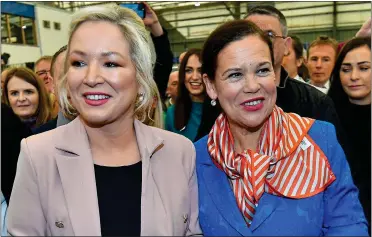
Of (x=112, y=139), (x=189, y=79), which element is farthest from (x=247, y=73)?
(x=189, y=79)

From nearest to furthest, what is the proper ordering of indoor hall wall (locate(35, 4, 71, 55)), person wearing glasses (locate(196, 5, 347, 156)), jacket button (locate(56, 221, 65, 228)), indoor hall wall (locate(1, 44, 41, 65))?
jacket button (locate(56, 221, 65, 228)) → person wearing glasses (locate(196, 5, 347, 156)) → indoor hall wall (locate(1, 44, 41, 65)) → indoor hall wall (locate(35, 4, 71, 55))

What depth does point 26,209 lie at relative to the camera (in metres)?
1.21

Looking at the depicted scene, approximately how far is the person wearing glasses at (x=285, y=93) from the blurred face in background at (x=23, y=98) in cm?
157

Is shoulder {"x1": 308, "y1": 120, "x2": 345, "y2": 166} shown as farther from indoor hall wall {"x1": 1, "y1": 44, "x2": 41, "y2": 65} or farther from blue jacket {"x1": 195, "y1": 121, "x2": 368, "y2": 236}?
indoor hall wall {"x1": 1, "y1": 44, "x2": 41, "y2": 65}

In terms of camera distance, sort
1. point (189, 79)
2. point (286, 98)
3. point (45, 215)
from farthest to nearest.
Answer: point (189, 79) → point (286, 98) → point (45, 215)

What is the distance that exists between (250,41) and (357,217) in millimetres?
734

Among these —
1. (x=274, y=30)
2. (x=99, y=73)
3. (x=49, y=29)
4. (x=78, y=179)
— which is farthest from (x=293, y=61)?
(x=49, y=29)

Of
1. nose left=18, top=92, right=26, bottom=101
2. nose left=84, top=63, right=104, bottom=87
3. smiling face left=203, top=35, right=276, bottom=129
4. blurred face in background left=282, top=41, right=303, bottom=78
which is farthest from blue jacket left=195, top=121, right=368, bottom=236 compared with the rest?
nose left=18, top=92, right=26, bottom=101

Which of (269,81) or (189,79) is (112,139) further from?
(189,79)

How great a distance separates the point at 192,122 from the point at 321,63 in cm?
172

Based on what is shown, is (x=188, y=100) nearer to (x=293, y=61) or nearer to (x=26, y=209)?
(x=293, y=61)

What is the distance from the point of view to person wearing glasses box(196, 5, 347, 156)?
80.0 inches

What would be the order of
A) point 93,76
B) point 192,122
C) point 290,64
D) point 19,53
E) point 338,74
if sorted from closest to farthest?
1. point 93,76
2. point 338,74
3. point 192,122
4. point 290,64
5. point 19,53

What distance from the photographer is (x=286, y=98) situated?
215cm
